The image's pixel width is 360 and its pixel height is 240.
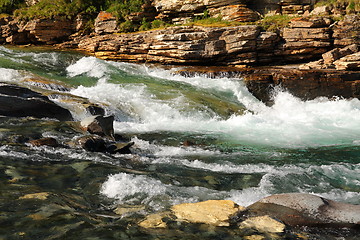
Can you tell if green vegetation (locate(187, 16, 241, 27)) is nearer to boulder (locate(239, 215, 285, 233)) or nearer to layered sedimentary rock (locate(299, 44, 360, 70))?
layered sedimentary rock (locate(299, 44, 360, 70))

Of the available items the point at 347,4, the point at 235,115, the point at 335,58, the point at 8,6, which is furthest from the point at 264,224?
the point at 8,6

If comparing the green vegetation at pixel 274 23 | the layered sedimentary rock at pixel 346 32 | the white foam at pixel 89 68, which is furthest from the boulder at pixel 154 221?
the layered sedimentary rock at pixel 346 32

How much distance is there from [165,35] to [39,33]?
12.0 metres

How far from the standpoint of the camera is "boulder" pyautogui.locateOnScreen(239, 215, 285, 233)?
12.3 feet

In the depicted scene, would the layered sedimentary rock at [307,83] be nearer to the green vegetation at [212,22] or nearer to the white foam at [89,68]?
the green vegetation at [212,22]

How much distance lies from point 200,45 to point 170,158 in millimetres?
13647

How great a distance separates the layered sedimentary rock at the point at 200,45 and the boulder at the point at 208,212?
653 inches

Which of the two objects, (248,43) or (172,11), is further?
(172,11)

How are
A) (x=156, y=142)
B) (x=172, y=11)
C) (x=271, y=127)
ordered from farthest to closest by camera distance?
(x=172, y=11)
(x=271, y=127)
(x=156, y=142)

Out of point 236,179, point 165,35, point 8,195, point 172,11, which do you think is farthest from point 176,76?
point 8,195

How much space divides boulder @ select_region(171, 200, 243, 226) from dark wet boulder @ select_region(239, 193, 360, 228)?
20 cm

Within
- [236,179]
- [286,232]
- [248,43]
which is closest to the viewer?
[286,232]

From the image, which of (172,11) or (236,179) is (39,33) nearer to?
(172,11)

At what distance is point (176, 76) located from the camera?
1881 cm
